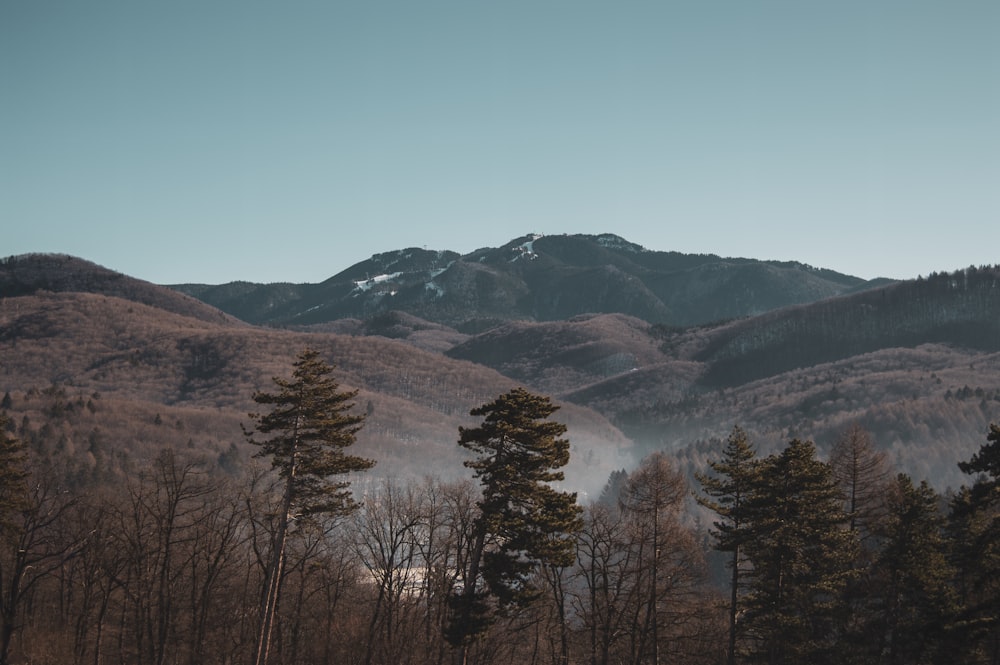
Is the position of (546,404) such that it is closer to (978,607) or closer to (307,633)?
(978,607)

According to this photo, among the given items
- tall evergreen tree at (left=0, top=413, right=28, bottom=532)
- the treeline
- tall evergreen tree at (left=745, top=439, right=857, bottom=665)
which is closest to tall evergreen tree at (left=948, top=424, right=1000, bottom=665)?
the treeline

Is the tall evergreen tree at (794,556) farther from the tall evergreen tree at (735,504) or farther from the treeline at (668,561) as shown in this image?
the tall evergreen tree at (735,504)

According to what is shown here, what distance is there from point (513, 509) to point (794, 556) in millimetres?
13194

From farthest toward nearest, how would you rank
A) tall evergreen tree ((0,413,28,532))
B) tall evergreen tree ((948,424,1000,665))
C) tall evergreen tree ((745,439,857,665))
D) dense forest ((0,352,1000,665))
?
tall evergreen tree ((745,439,857,665)) → tall evergreen tree ((0,413,28,532)) → dense forest ((0,352,1000,665)) → tall evergreen tree ((948,424,1000,665))

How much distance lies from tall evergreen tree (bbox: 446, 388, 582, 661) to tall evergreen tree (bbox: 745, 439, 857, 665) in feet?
33.1

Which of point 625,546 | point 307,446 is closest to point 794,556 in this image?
point 625,546

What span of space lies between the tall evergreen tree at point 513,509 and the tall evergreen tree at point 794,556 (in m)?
10.1

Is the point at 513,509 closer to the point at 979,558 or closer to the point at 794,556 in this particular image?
the point at 794,556

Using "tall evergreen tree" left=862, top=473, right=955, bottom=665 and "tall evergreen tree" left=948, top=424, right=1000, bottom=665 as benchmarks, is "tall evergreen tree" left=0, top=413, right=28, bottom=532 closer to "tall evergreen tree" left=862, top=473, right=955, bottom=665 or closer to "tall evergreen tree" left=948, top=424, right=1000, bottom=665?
"tall evergreen tree" left=948, top=424, right=1000, bottom=665

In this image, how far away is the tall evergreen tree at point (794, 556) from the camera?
35.5 m

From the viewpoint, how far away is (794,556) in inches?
1423

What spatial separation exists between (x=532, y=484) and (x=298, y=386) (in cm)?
1086

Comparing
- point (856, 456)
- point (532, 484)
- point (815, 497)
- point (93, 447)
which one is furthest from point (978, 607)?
point (93, 447)

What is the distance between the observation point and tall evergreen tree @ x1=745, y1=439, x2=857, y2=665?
116ft
